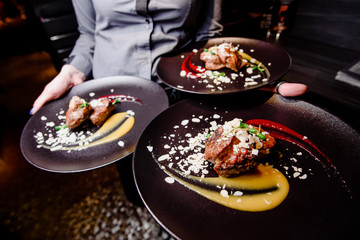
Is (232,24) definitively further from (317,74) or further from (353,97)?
(353,97)

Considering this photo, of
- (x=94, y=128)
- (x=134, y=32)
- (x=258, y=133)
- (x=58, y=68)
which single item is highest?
(x=134, y=32)

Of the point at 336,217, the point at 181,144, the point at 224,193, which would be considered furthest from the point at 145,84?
the point at 336,217

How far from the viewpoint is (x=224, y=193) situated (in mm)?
1164

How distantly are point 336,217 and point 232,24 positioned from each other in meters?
3.17

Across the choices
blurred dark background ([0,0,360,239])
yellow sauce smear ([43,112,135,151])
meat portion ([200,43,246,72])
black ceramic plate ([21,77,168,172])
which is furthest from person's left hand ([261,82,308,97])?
yellow sauce smear ([43,112,135,151])

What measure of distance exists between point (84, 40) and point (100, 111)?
4.50ft

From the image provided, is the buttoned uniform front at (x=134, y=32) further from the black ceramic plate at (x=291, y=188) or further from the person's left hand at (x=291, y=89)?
the person's left hand at (x=291, y=89)

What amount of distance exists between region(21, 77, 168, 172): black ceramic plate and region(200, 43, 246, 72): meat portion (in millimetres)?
603

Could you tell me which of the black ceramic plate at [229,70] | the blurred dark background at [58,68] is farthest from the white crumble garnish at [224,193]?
the blurred dark background at [58,68]

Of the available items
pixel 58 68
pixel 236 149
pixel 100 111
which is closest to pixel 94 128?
pixel 100 111

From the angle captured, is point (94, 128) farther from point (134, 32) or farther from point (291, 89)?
point (291, 89)

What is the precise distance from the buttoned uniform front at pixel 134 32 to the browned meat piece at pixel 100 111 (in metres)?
0.67

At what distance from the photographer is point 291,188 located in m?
1.14

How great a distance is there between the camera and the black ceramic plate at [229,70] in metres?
1.70
